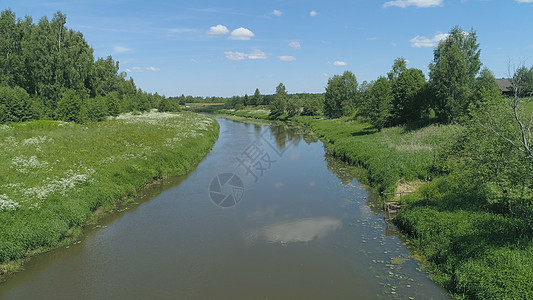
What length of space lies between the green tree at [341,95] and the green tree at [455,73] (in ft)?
127

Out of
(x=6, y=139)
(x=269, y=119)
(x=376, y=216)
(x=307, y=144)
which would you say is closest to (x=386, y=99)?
(x=307, y=144)

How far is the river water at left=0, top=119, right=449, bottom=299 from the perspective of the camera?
40.0ft

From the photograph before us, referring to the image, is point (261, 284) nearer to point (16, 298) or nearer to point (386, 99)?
point (16, 298)

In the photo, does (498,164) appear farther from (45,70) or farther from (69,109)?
(45,70)

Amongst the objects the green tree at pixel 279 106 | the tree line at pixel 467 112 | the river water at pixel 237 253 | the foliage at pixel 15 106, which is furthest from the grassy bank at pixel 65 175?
the green tree at pixel 279 106

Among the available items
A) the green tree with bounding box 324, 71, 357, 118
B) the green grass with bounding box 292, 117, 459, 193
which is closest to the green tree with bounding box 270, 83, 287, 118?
the green tree with bounding box 324, 71, 357, 118

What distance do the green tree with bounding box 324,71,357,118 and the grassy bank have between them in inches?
2048

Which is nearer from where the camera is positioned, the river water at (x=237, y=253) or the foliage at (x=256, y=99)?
the river water at (x=237, y=253)

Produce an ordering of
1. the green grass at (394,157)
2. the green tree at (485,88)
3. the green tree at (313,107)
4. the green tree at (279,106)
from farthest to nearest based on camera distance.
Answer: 1. the green tree at (279,106)
2. the green tree at (313,107)
3. the green tree at (485,88)
4. the green grass at (394,157)

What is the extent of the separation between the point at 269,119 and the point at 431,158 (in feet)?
278

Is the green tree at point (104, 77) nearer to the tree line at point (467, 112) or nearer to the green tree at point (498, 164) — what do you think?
the tree line at point (467, 112)

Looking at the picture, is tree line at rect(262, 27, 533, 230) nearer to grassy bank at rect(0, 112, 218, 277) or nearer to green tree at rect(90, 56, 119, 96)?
grassy bank at rect(0, 112, 218, 277)

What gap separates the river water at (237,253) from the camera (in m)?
12.2

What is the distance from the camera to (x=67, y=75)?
153ft
